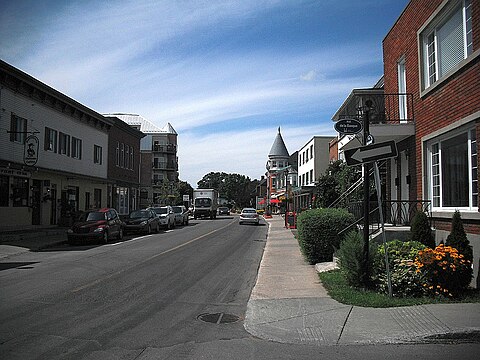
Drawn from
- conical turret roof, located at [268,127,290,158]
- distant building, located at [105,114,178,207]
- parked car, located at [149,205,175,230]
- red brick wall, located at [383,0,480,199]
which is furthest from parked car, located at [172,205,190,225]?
conical turret roof, located at [268,127,290,158]

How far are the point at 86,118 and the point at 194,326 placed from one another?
99.4 ft

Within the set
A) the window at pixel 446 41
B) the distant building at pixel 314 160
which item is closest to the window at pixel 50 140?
the window at pixel 446 41

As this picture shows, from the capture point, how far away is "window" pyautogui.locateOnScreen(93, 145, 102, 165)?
36719 millimetres

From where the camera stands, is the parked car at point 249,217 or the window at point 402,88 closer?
the window at point 402,88

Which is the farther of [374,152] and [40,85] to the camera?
[40,85]

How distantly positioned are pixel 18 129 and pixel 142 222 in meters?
8.69

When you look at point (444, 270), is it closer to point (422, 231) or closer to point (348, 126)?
point (422, 231)

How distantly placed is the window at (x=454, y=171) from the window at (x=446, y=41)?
1699mm

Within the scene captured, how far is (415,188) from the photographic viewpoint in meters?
13.3

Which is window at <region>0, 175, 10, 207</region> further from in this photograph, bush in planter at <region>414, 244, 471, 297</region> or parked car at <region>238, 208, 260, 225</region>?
parked car at <region>238, 208, 260, 225</region>

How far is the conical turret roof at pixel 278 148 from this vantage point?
10181cm

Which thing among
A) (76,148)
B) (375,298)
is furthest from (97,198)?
(375,298)

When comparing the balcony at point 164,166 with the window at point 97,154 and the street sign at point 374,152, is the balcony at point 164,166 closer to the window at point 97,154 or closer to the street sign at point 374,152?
the window at point 97,154

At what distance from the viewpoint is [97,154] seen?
3738 cm
